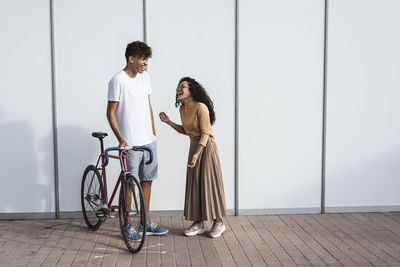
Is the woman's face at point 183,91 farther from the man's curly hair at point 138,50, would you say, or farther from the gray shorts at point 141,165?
the gray shorts at point 141,165

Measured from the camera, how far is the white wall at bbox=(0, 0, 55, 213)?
17.6 ft

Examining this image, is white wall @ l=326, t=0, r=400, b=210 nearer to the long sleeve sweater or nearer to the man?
the long sleeve sweater

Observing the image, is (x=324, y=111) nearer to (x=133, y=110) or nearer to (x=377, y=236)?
(x=377, y=236)

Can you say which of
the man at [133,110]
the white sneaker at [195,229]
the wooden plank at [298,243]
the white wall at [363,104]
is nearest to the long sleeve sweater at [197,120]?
the man at [133,110]

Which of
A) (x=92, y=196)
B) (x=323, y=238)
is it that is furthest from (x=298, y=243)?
(x=92, y=196)

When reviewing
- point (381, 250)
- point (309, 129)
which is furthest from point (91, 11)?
point (381, 250)

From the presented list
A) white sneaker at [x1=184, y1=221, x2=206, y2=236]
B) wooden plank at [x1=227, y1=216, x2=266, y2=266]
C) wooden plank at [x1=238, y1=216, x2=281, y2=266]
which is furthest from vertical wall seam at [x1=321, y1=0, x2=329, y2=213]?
white sneaker at [x1=184, y1=221, x2=206, y2=236]

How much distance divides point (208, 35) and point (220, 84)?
1.71 ft

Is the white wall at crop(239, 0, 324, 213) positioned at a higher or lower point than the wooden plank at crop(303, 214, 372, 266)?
higher

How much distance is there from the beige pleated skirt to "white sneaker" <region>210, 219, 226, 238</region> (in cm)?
9

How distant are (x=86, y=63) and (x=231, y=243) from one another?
2344mm

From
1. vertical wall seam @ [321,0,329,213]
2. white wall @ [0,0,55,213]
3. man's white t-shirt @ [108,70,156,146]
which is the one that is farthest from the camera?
vertical wall seam @ [321,0,329,213]

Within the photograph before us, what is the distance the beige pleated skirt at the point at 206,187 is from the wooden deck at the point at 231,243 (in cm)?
24

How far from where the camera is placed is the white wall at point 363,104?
5.62m
